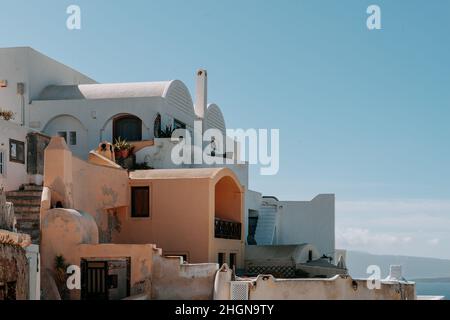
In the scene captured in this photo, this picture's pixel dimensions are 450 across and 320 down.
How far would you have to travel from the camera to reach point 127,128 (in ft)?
112

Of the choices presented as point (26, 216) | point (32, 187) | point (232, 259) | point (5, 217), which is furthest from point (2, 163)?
point (5, 217)

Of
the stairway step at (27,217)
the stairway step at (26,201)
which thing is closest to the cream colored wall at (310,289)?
the stairway step at (27,217)

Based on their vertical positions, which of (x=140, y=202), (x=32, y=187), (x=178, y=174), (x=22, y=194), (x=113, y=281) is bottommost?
(x=113, y=281)

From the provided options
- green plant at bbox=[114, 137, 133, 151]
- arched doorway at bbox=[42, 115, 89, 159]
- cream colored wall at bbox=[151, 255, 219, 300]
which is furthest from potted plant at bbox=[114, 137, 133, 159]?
cream colored wall at bbox=[151, 255, 219, 300]

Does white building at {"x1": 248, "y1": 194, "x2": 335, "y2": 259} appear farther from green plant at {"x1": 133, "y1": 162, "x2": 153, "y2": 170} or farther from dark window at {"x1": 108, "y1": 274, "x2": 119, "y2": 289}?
dark window at {"x1": 108, "y1": 274, "x2": 119, "y2": 289}

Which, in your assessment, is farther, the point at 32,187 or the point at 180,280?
the point at 32,187

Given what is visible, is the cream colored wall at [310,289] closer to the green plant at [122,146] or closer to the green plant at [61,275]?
the green plant at [61,275]

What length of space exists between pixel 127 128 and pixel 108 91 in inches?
80.4

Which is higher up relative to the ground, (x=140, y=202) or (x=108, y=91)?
(x=108, y=91)

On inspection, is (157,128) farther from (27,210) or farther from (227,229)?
(27,210)

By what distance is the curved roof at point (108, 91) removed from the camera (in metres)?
34.5

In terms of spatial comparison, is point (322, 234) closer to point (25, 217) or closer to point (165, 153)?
point (165, 153)

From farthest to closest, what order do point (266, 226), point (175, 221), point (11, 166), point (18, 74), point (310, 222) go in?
point (310, 222)
point (266, 226)
point (18, 74)
point (175, 221)
point (11, 166)
